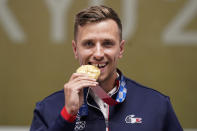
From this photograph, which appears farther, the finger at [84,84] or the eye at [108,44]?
the eye at [108,44]

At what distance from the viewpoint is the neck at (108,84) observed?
2154 mm

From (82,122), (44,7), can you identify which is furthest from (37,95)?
(82,122)

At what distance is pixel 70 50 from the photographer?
3.97m

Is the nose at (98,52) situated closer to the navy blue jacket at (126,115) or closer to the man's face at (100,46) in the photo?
the man's face at (100,46)

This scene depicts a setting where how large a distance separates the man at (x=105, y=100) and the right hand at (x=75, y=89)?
2.8 inches

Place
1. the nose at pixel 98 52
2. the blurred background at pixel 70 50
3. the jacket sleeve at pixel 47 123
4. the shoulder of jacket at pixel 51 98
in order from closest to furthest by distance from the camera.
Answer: the jacket sleeve at pixel 47 123 < the nose at pixel 98 52 < the shoulder of jacket at pixel 51 98 < the blurred background at pixel 70 50

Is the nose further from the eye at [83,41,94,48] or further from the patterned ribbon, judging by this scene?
the patterned ribbon

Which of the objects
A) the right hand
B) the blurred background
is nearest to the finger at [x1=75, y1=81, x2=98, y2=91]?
the right hand

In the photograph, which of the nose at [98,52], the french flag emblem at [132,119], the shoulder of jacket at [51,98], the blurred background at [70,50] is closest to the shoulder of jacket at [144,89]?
the french flag emblem at [132,119]

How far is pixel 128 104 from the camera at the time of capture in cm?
212

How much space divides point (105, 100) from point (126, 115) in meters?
0.16

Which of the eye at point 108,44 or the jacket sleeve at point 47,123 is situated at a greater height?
the eye at point 108,44

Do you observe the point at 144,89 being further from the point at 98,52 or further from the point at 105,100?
the point at 98,52

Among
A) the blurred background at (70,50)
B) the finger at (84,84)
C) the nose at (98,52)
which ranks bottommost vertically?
the blurred background at (70,50)
